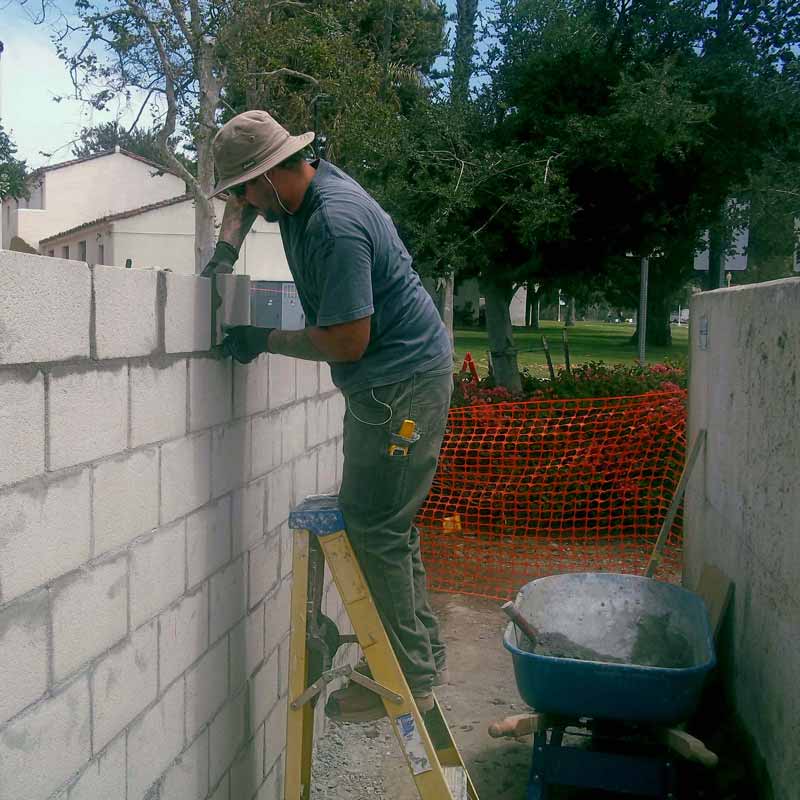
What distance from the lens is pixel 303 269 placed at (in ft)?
9.46

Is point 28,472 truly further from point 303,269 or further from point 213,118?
point 213,118

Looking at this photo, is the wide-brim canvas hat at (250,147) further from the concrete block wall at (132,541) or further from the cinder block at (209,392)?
the cinder block at (209,392)

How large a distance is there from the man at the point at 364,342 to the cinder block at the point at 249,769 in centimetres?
34

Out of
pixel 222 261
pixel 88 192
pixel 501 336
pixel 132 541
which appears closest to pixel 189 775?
pixel 132 541

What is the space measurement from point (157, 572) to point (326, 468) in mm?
1896

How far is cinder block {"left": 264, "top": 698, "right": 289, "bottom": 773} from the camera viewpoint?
3439 millimetres

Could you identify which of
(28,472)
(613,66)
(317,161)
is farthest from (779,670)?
(613,66)

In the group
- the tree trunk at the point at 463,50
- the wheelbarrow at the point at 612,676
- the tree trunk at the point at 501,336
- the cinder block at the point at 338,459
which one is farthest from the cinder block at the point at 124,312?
the tree trunk at the point at 463,50

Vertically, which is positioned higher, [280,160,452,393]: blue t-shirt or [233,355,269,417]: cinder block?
[280,160,452,393]: blue t-shirt

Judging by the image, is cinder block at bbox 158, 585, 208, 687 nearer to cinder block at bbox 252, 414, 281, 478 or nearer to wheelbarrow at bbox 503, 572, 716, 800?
cinder block at bbox 252, 414, 281, 478

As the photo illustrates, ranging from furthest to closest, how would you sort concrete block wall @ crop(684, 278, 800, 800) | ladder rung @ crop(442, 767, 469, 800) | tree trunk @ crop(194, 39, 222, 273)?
tree trunk @ crop(194, 39, 222, 273), ladder rung @ crop(442, 767, 469, 800), concrete block wall @ crop(684, 278, 800, 800)

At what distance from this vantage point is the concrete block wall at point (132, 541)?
A: 5.84 feet

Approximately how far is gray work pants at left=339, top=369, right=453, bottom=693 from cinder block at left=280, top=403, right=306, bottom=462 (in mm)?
553

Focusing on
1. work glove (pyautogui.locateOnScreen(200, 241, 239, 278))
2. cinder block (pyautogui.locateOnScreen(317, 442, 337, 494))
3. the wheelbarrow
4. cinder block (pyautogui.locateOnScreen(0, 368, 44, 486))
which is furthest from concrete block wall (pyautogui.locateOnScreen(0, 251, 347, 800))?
the wheelbarrow
